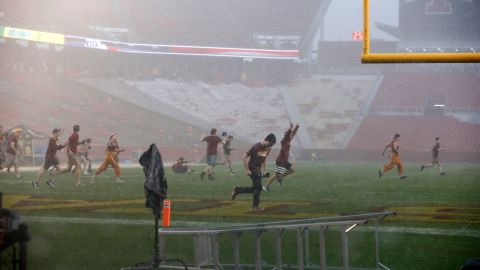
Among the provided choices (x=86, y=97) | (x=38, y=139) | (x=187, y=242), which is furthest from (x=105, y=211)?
(x=86, y=97)

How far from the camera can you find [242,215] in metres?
10.8

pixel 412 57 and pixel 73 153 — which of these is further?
pixel 73 153

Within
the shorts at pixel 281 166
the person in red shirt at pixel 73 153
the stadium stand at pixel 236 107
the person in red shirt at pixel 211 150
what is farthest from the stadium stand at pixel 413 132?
the person in red shirt at pixel 73 153

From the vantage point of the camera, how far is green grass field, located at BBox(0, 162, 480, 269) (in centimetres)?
746

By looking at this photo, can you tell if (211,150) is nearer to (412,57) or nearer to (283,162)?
(283,162)

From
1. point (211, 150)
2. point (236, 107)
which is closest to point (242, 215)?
point (211, 150)

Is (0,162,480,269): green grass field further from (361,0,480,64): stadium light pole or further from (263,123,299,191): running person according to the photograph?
(361,0,480,64): stadium light pole

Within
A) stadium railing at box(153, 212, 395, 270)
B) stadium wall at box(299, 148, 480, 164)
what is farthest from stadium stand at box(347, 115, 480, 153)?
stadium railing at box(153, 212, 395, 270)

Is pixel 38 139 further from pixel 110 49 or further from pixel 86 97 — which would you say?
pixel 110 49

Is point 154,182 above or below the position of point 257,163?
below

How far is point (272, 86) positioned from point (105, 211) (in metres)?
19.9

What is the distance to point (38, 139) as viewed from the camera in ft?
83.3

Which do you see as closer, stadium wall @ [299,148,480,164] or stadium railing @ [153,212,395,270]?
stadium railing @ [153,212,395,270]

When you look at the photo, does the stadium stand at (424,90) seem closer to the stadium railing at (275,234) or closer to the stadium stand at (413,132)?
the stadium stand at (413,132)
